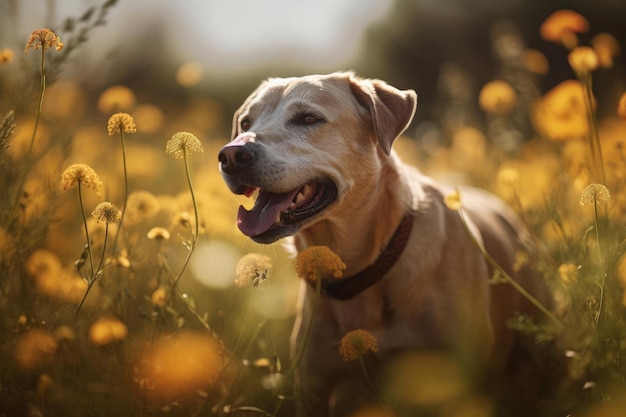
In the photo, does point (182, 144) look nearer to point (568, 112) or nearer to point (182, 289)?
point (182, 289)

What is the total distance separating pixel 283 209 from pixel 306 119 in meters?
0.51

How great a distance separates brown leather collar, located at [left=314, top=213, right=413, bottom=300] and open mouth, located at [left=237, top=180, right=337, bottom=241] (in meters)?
0.38

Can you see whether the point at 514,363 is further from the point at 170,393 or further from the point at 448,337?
the point at 170,393

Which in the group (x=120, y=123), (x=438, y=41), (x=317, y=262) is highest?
(x=120, y=123)

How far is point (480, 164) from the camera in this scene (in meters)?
6.12

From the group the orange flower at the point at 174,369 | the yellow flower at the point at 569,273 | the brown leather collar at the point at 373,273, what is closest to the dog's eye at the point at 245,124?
the brown leather collar at the point at 373,273

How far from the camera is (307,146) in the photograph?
122 inches

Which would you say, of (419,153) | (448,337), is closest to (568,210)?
(448,337)

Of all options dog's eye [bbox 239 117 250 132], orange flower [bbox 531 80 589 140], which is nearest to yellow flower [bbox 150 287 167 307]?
dog's eye [bbox 239 117 250 132]

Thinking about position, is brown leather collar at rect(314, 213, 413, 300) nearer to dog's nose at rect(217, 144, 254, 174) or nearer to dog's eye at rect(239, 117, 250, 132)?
dog's nose at rect(217, 144, 254, 174)

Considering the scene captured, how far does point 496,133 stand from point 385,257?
279cm

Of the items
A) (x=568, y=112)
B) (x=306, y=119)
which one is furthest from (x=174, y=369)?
(x=568, y=112)

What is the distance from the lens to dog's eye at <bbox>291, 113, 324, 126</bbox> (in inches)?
127

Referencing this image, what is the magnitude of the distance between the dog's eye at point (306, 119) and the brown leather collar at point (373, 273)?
2.10ft
